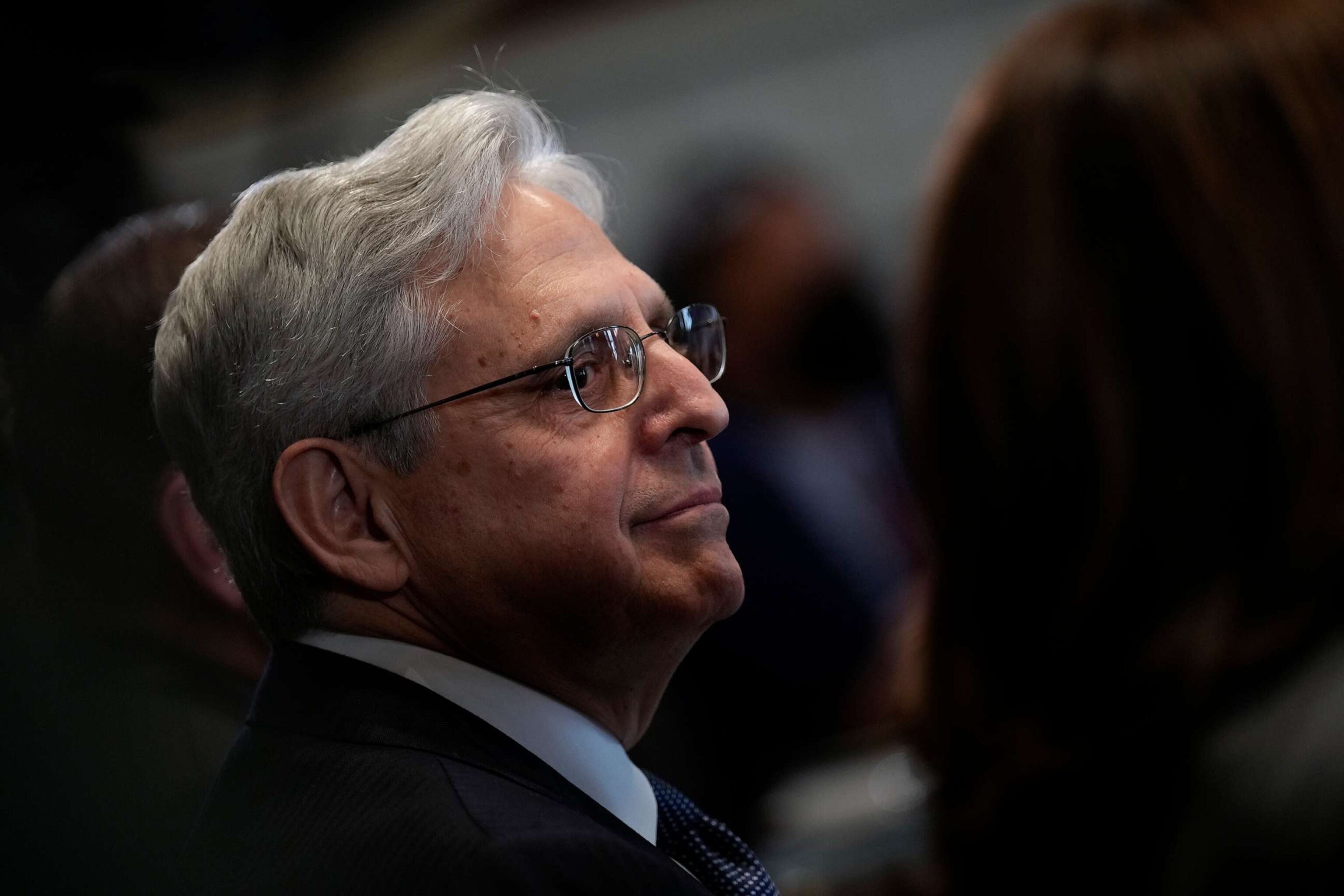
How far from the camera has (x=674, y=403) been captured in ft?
4.42

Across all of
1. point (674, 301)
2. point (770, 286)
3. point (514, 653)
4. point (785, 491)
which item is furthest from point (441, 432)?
point (770, 286)

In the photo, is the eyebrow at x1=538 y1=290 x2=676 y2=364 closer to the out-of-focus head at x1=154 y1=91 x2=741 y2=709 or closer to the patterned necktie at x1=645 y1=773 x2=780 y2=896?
the out-of-focus head at x1=154 y1=91 x2=741 y2=709

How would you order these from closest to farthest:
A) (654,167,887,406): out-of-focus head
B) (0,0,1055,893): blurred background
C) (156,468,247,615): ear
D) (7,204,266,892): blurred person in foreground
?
(7,204,266,892): blurred person in foreground < (0,0,1055,893): blurred background < (156,468,247,615): ear < (654,167,887,406): out-of-focus head

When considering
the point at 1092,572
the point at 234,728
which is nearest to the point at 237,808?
the point at 234,728

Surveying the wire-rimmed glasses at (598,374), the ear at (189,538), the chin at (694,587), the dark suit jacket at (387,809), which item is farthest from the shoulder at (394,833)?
the ear at (189,538)

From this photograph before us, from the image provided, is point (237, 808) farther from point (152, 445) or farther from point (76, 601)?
point (152, 445)

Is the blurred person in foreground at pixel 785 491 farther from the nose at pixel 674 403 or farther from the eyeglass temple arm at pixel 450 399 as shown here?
the eyeglass temple arm at pixel 450 399

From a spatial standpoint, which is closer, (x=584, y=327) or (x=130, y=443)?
(x=584, y=327)

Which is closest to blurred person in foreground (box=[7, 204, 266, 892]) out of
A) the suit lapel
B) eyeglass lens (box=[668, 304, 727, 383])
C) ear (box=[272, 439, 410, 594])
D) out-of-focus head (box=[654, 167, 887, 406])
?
the suit lapel

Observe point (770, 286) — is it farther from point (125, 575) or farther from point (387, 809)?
point (387, 809)

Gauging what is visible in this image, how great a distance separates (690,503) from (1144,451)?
47 cm

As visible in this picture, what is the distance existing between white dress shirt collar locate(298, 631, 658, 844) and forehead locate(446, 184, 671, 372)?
318 millimetres

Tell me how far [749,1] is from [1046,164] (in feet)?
12.5

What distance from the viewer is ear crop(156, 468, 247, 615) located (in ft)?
5.35
